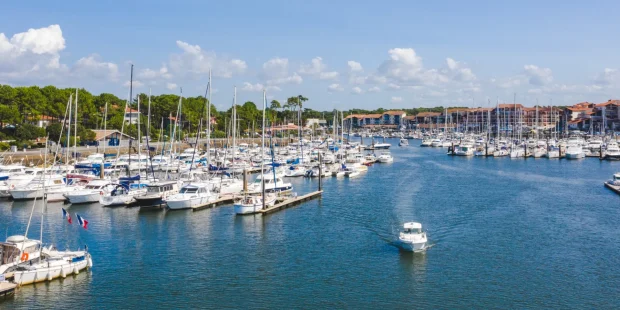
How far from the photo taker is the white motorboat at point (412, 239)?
33.7 metres

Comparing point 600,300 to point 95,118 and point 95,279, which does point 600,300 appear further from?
point 95,118

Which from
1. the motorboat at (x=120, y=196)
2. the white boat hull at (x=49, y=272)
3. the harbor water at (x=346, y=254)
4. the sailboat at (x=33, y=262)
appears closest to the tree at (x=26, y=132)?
the harbor water at (x=346, y=254)

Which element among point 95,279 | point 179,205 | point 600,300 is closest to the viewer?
point 600,300

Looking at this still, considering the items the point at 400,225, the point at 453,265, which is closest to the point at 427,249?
the point at 453,265

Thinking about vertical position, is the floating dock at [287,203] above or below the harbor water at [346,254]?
above

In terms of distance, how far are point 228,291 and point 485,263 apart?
14.6m

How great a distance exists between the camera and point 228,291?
91.4 feet

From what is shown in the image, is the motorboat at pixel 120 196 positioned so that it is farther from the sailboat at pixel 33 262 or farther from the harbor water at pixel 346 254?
the sailboat at pixel 33 262

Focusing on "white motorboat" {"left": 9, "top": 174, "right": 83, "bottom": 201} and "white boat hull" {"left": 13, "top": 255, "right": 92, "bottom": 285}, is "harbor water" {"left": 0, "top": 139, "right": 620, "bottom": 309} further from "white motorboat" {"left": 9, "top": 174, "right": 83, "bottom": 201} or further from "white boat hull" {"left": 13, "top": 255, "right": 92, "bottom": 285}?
"white motorboat" {"left": 9, "top": 174, "right": 83, "bottom": 201}

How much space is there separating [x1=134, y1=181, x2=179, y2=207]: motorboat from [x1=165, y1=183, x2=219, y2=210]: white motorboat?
136 cm

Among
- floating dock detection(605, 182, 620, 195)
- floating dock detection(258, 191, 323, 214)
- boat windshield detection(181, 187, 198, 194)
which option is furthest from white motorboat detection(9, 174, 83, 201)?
floating dock detection(605, 182, 620, 195)

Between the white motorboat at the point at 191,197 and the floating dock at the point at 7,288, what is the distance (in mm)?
20272

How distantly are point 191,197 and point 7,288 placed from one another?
71.2 ft

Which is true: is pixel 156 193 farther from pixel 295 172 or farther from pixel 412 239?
pixel 295 172
